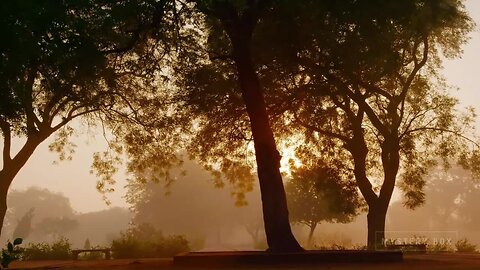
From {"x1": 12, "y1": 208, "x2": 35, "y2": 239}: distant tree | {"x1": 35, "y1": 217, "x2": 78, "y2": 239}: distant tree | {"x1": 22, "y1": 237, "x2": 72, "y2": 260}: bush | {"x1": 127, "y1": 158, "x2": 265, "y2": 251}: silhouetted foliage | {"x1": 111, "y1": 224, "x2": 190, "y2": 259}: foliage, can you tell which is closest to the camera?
{"x1": 111, "y1": 224, "x2": 190, "y2": 259}: foliage

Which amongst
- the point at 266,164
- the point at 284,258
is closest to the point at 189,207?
the point at 266,164

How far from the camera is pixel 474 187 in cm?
12562

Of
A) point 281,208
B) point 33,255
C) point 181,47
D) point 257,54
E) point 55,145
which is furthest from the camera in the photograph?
point 55,145

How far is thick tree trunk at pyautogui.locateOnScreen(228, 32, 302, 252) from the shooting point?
20.3 m

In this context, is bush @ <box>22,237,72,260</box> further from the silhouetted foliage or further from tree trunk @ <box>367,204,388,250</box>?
the silhouetted foliage

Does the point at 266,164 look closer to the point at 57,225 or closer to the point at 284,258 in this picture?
the point at 284,258

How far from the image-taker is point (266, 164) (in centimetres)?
2062

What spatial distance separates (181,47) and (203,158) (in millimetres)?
8887

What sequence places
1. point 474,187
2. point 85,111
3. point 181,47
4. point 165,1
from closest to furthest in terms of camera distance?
point 165,1 < point 181,47 < point 85,111 < point 474,187

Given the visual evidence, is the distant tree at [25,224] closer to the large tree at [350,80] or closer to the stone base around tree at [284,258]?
the large tree at [350,80]

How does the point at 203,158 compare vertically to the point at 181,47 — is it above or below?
below

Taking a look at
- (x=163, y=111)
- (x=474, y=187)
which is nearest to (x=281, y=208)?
(x=163, y=111)

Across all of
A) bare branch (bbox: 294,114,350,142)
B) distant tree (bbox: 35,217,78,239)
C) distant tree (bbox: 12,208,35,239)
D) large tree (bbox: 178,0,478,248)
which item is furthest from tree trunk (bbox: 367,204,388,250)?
distant tree (bbox: 35,217,78,239)

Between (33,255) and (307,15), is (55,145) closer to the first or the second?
(33,255)
